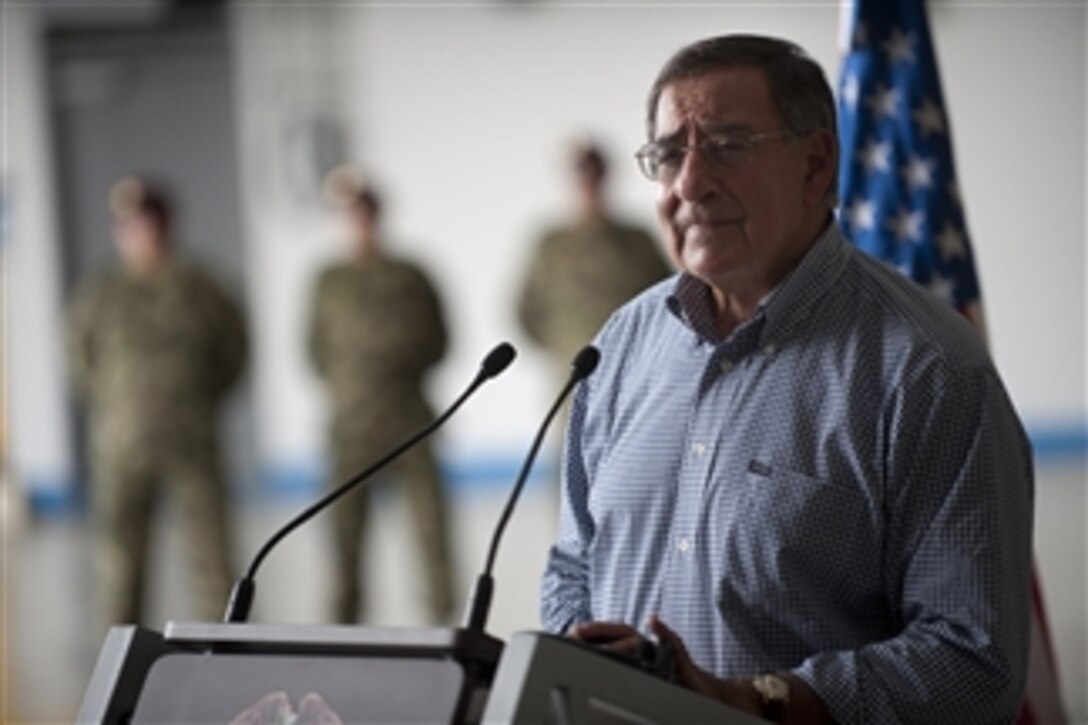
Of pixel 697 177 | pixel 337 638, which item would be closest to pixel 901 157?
pixel 697 177

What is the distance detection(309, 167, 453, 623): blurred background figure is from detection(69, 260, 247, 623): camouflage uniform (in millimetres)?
565

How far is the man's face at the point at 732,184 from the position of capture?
6.96ft

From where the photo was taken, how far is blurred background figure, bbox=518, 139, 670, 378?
830 cm

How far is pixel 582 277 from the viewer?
329 inches

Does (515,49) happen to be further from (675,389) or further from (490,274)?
(675,389)

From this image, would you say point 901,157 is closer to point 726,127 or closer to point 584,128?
point 726,127

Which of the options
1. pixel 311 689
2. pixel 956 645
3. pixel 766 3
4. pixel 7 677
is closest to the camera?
pixel 311 689

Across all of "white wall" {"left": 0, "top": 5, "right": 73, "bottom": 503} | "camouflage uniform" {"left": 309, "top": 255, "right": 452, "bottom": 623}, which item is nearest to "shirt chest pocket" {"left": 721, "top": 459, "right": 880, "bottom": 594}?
"camouflage uniform" {"left": 309, "top": 255, "right": 452, "bottom": 623}

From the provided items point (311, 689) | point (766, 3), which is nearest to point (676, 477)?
point (311, 689)

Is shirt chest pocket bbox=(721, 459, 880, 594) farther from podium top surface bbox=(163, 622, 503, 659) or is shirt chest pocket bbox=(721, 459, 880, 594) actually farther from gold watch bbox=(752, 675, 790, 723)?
podium top surface bbox=(163, 622, 503, 659)

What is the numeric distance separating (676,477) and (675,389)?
0.10 m

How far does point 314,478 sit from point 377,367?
5.22 metres

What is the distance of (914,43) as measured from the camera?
3.15 m

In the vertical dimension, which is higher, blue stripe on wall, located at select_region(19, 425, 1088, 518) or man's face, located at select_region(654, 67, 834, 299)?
man's face, located at select_region(654, 67, 834, 299)
